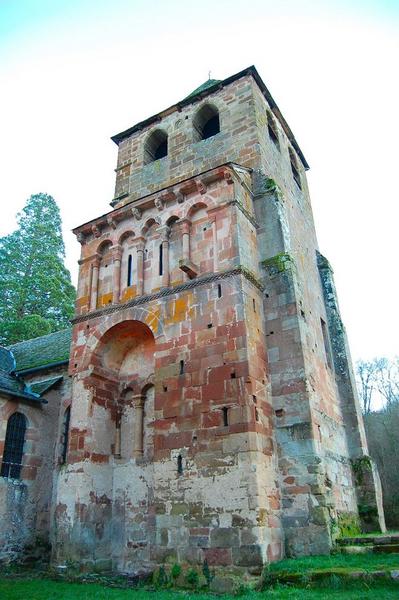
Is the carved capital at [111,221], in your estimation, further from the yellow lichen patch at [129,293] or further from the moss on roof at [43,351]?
the moss on roof at [43,351]

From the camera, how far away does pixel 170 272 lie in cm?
1299

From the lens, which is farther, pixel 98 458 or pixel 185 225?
pixel 185 225

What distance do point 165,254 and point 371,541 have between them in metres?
8.59

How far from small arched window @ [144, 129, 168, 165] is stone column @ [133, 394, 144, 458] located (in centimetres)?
998

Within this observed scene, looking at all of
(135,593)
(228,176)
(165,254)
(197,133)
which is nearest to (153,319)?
(165,254)

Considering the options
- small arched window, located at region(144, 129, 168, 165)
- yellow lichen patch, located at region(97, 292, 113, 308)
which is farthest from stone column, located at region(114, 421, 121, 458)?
small arched window, located at region(144, 129, 168, 165)

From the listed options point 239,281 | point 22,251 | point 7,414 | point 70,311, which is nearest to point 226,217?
point 239,281

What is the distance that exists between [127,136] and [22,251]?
48.4 feet

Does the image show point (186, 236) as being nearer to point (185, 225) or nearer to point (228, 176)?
point (185, 225)

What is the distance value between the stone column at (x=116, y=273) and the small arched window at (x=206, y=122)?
236 inches

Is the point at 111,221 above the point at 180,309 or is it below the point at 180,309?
above

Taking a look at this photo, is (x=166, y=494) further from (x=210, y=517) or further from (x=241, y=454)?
(x=241, y=454)

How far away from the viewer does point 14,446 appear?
45.6 ft

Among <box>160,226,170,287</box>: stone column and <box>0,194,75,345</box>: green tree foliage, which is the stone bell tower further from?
<box>0,194,75,345</box>: green tree foliage
